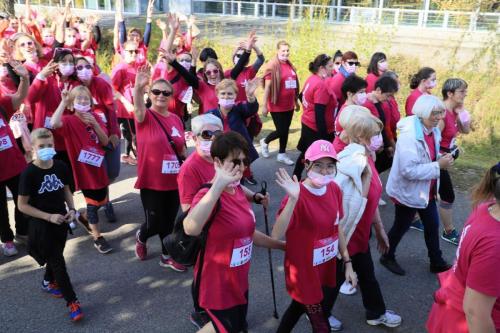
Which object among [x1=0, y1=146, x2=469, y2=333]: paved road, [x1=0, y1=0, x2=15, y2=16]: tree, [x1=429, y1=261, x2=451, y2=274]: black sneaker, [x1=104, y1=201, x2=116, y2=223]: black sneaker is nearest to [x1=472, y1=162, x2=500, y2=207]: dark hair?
[x1=0, y1=146, x2=469, y2=333]: paved road

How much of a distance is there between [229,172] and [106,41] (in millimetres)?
17185

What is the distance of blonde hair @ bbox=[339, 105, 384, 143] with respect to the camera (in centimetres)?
344

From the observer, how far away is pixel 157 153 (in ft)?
14.2

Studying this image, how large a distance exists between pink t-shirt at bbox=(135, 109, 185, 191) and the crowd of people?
0.04 feet

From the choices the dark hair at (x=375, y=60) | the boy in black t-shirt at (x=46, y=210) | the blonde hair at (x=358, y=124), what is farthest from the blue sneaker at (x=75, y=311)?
the dark hair at (x=375, y=60)

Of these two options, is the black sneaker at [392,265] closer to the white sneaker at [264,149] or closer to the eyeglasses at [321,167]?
the eyeglasses at [321,167]

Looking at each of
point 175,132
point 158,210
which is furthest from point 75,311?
point 175,132

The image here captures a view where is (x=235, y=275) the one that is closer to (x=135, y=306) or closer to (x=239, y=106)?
(x=135, y=306)

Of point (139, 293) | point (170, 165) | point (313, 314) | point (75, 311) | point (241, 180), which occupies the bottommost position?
point (139, 293)

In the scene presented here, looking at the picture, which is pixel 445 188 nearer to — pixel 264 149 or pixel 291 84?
pixel 291 84

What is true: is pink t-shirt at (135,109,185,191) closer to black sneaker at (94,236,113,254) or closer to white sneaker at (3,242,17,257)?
black sneaker at (94,236,113,254)

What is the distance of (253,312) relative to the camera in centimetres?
396

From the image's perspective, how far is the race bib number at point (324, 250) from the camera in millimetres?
2977

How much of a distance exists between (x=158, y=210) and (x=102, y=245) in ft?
3.04
